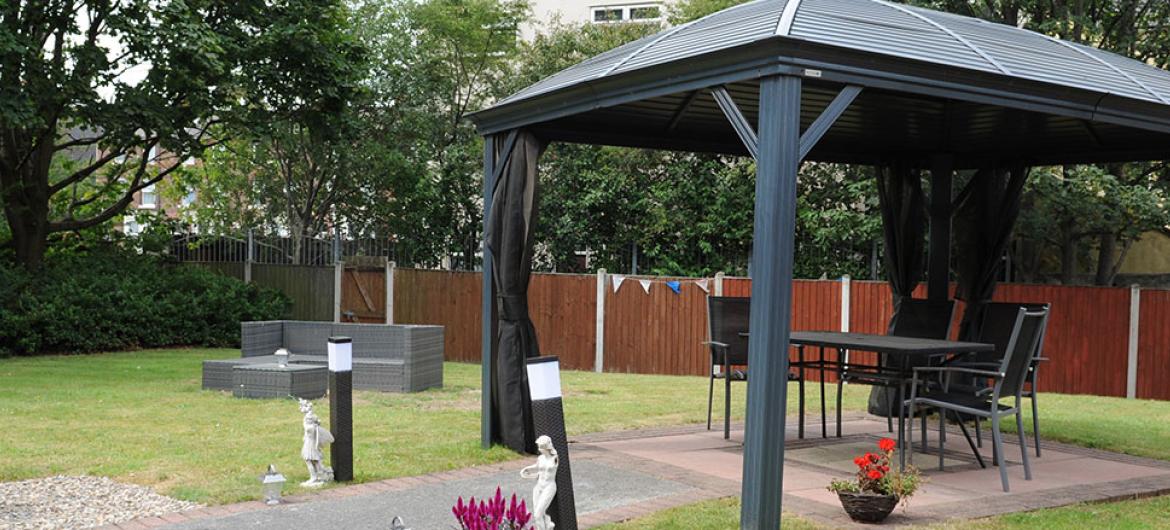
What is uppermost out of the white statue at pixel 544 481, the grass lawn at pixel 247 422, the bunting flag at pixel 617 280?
the bunting flag at pixel 617 280

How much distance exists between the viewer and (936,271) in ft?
34.6

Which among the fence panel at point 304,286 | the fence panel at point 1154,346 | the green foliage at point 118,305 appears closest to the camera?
the fence panel at point 1154,346

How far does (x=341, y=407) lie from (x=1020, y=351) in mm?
4375

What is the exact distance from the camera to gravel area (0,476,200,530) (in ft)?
19.0

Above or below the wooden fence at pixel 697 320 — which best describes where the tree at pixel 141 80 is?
above

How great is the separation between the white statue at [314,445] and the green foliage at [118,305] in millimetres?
11110

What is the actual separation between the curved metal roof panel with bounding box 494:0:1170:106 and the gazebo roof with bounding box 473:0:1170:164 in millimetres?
19

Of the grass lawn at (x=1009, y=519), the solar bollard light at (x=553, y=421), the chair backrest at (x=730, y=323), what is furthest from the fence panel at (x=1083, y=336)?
the solar bollard light at (x=553, y=421)

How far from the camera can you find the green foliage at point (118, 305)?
1614 centimetres

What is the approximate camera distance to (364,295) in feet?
62.0

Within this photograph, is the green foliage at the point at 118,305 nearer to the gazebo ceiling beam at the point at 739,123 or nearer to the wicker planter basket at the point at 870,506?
the gazebo ceiling beam at the point at 739,123

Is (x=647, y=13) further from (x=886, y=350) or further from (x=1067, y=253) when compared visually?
(x=886, y=350)

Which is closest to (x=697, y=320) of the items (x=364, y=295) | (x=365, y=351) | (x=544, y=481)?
(x=365, y=351)

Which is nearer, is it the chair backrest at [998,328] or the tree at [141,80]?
the chair backrest at [998,328]
